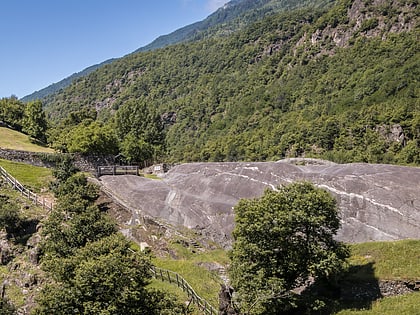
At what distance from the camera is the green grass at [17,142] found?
71269mm

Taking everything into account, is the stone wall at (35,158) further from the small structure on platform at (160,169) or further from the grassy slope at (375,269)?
the grassy slope at (375,269)

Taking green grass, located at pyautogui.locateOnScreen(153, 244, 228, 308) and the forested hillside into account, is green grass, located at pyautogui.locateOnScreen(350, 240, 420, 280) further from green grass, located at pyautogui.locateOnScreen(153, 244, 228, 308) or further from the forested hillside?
the forested hillside

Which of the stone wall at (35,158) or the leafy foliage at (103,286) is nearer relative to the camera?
the leafy foliage at (103,286)

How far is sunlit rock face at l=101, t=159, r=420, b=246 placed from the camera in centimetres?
3869

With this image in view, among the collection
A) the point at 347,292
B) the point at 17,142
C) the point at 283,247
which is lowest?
the point at 347,292

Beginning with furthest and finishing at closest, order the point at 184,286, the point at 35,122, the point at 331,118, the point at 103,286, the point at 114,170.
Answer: the point at 331,118 < the point at 35,122 < the point at 114,170 < the point at 184,286 < the point at 103,286

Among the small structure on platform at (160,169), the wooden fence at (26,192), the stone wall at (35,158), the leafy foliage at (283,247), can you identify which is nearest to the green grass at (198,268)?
the leafy foliage at (283,247)

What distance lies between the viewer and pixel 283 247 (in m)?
29.5

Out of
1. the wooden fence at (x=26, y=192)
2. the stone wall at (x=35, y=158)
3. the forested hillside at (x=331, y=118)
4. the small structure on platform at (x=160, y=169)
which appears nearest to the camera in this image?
the wooden fence at (x=26, y=192)

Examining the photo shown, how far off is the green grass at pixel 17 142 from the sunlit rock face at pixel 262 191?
81.2ft

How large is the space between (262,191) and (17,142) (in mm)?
51883

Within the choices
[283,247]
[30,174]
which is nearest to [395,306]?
[283,247]

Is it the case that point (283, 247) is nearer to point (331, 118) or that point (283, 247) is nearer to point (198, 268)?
point (198, 268)

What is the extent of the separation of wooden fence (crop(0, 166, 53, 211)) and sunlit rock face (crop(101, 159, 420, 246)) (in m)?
7.63
